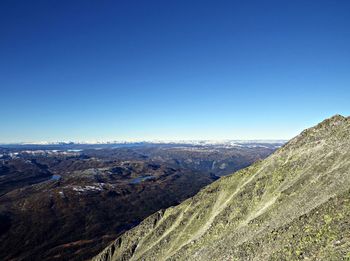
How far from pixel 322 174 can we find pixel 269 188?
16.2 metres

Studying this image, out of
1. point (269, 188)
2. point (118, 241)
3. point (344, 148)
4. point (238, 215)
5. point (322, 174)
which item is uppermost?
point (344, 148)

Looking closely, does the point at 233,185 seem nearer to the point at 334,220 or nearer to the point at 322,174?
the point at 322,174

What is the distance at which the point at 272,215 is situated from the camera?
195 ft

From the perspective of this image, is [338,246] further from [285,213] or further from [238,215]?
[238,215]

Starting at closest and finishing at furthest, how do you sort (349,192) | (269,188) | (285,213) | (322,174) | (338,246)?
(338,246), (349,192), (285,213), (322,174), (269,188)

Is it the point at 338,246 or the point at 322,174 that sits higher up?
the point at 322,174

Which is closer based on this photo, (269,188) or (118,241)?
(269,188)

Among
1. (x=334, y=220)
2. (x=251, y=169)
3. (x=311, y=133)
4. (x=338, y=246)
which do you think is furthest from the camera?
(x=251, y=169)

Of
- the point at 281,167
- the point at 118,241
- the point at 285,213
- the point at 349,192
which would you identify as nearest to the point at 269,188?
the point at 281,167

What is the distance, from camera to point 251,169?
98688 millimetres

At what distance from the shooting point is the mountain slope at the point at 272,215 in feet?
131

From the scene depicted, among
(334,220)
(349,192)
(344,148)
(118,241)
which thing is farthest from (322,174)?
(118,241)

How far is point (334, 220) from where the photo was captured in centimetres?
3941

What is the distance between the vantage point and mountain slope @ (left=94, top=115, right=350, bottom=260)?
39781mm
